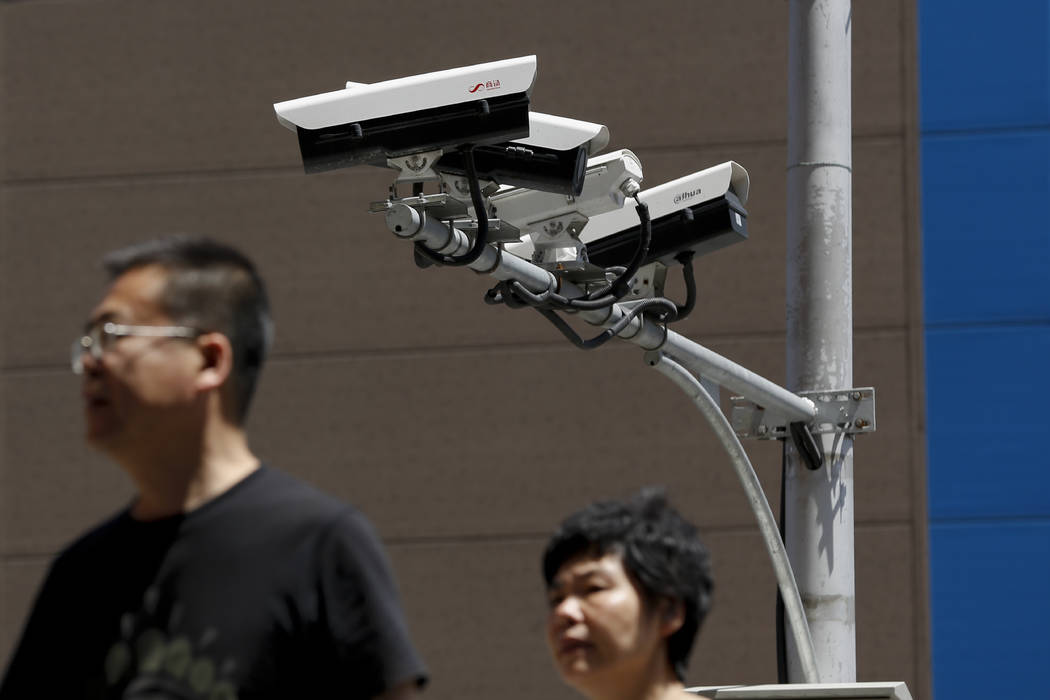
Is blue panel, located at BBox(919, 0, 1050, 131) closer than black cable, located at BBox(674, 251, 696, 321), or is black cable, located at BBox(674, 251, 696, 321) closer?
black cable, located at BBox(674, 251, 696, 321)

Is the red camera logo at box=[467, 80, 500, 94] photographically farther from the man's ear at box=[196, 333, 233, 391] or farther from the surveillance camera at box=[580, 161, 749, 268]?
the man's ear at box=[196, 333, 233, 391]

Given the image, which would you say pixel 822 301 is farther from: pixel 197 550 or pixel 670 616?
pixel 197 550

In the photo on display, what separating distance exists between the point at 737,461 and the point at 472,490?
901 centimetres


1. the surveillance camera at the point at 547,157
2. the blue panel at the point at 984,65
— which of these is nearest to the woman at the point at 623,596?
the surveillance camera at the point at 547,157

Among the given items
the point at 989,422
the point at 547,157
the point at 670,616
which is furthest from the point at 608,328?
the point at 989,422

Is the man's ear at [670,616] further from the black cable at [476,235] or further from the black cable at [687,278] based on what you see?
the black cable at [687,278]

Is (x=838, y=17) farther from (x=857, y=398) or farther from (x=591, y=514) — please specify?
(x=591, y=514)

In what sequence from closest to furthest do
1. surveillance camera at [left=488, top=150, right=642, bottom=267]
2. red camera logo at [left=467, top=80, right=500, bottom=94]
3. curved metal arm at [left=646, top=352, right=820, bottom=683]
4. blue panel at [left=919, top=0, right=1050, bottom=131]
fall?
red camera logo at [left=467, top=80, right=500, bottom=94] → surveillance camera at [left=488, top=150, right=642, bottom=267] → curved metal arm at [left=646, top=352, right=820, bottom=683] → blue panel at [left=919, top=0, right=1050, bottom=131]

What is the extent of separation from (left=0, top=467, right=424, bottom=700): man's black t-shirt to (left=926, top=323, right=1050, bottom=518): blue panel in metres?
14.0

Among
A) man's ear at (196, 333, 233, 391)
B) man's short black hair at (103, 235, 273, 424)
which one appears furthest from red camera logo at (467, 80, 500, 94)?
man's ear at (196, 333, 233, 391)

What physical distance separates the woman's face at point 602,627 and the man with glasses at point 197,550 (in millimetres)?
508

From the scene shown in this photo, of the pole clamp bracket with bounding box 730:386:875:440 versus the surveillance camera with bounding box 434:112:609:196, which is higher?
the surveillance camera with bounding box 434:112:609:196

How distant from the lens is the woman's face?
2988 mm

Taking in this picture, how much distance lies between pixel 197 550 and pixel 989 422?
1420cm
